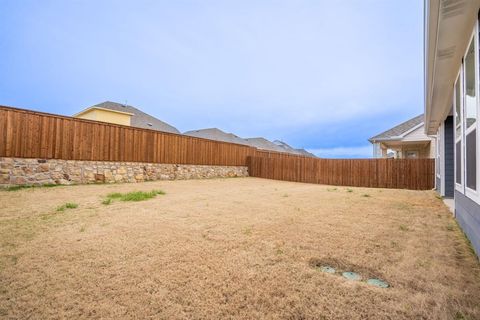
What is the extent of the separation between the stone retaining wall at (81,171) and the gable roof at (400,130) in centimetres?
1123

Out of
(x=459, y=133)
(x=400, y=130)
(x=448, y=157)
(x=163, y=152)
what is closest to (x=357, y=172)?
(x=400, y=130)

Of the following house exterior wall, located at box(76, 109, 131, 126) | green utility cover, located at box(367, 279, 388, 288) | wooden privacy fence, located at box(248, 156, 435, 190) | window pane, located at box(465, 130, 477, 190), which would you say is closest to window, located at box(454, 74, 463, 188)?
window pane, located at box(465, 130, 477, 190)

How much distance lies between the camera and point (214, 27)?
1371cm

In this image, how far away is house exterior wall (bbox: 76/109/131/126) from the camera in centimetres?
1607

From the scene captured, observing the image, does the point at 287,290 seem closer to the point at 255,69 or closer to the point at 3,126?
the point at 3,126

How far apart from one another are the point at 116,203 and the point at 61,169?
15.6 feet

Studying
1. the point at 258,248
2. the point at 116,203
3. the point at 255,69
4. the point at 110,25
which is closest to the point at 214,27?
the point at 110,25

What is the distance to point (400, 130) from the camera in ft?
42.9

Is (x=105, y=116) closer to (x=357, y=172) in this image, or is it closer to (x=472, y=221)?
(x=357, y=172)

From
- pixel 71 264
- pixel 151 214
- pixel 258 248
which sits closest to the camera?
pixel 71 264

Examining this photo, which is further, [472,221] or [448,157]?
[448,157]

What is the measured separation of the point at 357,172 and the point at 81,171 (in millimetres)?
12898

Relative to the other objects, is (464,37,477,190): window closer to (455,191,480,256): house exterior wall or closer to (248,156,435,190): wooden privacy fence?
(455,191,480,256): house exterior wall

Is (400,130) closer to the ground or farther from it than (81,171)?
farther from it
